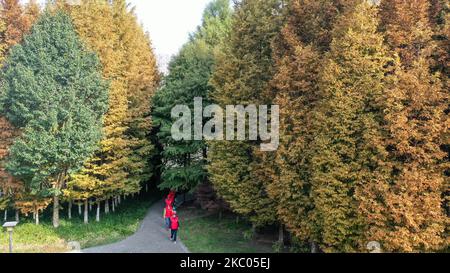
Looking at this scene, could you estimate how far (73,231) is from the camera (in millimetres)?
23312

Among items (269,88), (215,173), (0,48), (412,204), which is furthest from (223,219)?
(0,48)

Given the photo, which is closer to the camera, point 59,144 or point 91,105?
point 59,144

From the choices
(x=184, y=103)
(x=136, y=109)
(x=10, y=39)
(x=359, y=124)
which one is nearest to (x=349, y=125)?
(x=359, y=124)

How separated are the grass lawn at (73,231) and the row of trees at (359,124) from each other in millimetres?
9230

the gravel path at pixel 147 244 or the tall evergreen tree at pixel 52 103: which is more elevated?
the tall evergreen tree at pixel 52 103

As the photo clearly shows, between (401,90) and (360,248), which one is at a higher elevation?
(401,90)

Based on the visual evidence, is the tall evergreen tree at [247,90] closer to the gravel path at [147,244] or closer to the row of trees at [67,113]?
the gravel path at [147,244]

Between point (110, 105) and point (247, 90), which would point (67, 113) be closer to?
point (110, 105)

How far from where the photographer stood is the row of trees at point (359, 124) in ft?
43.1

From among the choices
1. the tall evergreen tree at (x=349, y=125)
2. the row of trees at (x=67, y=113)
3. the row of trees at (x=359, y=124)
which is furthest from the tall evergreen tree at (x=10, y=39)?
the tall evergreen tree at (x=349, y=125)

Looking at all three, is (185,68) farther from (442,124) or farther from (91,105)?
(442,124)

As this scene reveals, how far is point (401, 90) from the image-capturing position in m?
13.4

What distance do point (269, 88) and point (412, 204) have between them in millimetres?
8858

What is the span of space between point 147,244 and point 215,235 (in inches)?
159
